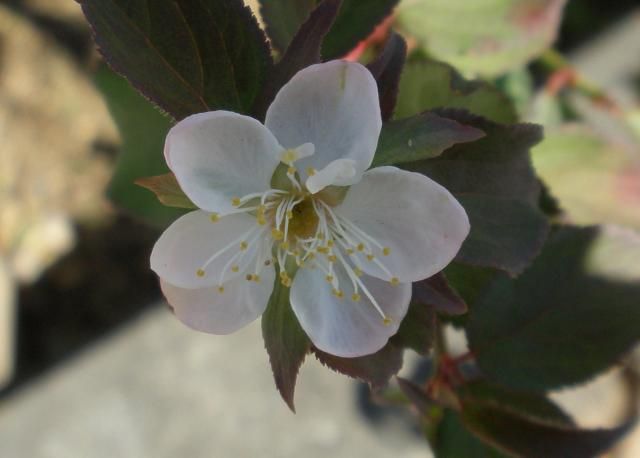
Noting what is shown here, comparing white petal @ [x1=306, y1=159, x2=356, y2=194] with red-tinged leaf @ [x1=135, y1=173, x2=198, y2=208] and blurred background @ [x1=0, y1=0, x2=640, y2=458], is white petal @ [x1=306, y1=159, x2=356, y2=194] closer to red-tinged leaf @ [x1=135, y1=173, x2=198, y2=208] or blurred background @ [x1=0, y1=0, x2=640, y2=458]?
red-tinged leaf @ [x1=135, y1=173, x2=198, y2=208]

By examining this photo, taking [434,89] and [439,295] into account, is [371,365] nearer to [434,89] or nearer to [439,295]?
[439,295]

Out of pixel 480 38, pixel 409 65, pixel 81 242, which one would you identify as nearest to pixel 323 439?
pixel 81 242

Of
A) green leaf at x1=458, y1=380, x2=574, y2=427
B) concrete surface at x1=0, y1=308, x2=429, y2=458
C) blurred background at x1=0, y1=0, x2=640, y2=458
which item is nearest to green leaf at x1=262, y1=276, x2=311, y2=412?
green leaf at x1=458, y1=380, x2=574, y2=427

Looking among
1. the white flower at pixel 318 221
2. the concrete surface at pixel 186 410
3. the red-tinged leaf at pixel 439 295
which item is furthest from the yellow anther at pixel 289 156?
the concrete surface at pixel 186 410

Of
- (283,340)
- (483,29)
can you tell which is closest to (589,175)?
(483,29)

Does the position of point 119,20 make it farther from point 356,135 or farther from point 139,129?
point 139,129

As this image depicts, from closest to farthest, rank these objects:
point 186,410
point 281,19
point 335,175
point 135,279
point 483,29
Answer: point 335,175 → point 281,19 → point 483,29 → point 186,410 → point 135,279
